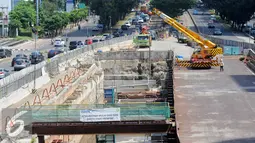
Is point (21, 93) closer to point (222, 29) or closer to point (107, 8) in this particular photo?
point (107, 8)

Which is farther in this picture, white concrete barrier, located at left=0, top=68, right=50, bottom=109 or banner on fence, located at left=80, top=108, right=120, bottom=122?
white concrete barrier, located at left=0, top=68, right=50, bottom=109

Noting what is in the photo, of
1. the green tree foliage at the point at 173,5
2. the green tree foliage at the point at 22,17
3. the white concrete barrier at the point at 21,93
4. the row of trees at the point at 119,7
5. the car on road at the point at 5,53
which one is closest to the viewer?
the white concrete barrier at the point at 21,93

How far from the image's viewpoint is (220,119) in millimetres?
27094

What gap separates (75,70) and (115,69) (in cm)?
970

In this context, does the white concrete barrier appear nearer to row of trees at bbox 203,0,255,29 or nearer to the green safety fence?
the green safety fence

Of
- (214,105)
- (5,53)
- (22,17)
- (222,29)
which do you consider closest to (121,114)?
(214,105)

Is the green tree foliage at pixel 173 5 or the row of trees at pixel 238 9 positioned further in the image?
the green tree foliage at pixel 173 5

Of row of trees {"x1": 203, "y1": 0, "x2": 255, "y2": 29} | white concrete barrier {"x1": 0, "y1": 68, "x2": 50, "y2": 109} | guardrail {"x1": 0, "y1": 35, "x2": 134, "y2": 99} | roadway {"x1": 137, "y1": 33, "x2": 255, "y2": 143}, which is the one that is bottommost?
white concrete barrier {"x1": 0, "y1": 68, "x2": 50, "y2": 109}

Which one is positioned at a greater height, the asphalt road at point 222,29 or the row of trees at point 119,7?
the row of trees at point 119,7

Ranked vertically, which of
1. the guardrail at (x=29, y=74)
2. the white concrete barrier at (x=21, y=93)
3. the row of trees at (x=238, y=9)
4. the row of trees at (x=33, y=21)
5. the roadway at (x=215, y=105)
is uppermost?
the row of trees at (x=238, y=9)

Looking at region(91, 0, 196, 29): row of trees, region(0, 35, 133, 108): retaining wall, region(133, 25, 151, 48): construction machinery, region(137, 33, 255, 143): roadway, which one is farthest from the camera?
region(91, 0, 196, 29): row of trees

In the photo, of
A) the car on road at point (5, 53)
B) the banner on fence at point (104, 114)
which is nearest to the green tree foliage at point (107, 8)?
the car on road at point (5, 53)

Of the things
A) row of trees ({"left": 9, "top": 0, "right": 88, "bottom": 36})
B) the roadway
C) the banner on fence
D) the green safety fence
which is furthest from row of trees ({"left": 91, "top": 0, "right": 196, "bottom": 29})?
the banner on fence

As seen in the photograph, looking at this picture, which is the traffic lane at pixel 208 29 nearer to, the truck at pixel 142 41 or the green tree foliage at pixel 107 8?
the green tree foliage at pixel 107 8
